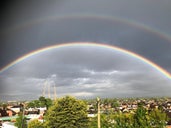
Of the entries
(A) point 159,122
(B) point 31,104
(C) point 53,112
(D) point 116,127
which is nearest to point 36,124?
(C) point 53,112

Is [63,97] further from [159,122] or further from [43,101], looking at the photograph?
[43,101]

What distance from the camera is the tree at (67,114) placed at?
22859 millimetres

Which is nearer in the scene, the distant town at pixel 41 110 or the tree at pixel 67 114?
the tree at pixel 67 114

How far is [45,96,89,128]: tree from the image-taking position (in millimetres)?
22859

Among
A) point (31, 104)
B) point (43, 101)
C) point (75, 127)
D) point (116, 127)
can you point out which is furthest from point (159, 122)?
point (31, 104)

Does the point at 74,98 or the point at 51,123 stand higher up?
the point at 74,98

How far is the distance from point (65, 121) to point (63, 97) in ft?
6.71

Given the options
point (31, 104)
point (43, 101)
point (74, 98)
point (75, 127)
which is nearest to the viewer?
point (75, 127)

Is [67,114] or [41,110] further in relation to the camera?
[41,110]

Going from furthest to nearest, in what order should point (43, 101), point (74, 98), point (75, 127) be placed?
1. point (43, 101)
2. point (74, 98)
3. point (75, 127)

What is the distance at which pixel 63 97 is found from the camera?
24.2 m

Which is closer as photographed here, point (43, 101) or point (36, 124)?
point (36, 124)

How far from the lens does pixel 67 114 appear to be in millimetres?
23094

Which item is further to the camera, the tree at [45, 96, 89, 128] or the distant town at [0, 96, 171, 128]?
the distant town at [0, 96, 171, 128]
